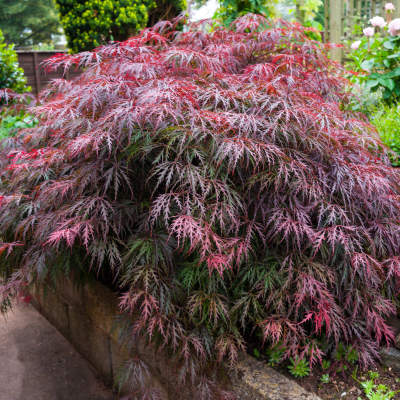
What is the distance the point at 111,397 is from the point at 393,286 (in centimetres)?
170

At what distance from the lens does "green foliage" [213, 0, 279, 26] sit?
4.80 m

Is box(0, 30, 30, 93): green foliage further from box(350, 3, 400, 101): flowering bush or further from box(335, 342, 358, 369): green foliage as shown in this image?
box(335, 342, 358, 369): green foliage

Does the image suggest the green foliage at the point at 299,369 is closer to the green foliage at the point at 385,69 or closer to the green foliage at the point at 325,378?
the green foliage at the point at 325,378

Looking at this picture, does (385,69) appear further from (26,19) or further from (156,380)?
(26,19)

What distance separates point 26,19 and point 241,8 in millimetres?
21014

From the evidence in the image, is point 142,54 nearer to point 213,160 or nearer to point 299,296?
point 213,160

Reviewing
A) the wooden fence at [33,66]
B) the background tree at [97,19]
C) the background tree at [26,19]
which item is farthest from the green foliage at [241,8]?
the background tree at [26,19]

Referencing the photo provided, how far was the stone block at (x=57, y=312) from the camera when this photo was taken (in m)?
2.81

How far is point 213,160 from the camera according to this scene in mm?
1702

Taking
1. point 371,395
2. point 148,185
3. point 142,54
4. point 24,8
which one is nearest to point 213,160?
point 148,185

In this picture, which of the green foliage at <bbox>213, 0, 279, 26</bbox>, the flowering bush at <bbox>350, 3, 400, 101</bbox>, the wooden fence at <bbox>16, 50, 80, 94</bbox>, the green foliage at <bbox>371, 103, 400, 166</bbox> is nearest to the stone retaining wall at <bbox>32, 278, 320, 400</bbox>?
the green foliage at <bbox>371, 103, 400, 166</bbox>

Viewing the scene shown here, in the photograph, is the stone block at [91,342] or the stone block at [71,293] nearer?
the stone block at [91,342]

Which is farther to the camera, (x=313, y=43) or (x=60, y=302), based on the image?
(x=60, y=302)

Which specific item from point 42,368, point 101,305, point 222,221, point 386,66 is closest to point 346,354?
point 222,221
